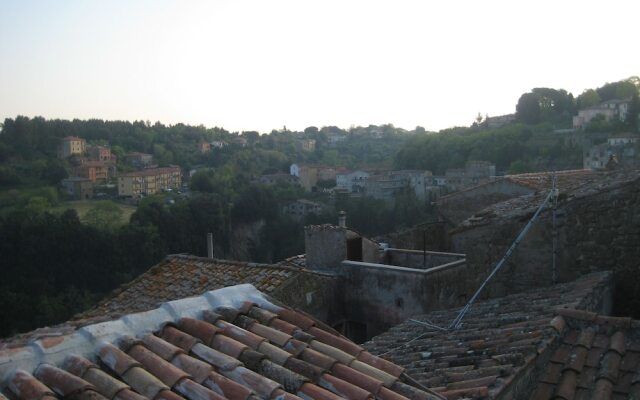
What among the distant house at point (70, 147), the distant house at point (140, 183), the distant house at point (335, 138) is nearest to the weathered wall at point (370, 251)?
the distant house at point (140, 183)

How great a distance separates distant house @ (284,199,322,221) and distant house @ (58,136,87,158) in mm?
41711

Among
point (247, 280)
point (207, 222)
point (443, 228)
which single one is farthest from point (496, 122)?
point (247, 280)

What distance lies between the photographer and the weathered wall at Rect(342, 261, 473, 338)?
34.2 ft

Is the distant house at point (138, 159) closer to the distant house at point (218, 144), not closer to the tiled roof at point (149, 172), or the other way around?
the tiled roof at point (149, 172)

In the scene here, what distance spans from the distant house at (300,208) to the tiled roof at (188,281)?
50.5m

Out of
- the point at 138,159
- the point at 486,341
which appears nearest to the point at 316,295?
the point at 486,341

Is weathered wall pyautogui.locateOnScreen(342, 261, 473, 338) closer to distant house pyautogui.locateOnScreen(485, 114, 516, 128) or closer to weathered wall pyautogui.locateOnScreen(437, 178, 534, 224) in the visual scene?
weathered wall pyautogui.locateOnScreen(437, 178, 534, 224)

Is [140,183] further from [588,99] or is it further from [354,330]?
[354,330]

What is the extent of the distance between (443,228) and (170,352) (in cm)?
1269

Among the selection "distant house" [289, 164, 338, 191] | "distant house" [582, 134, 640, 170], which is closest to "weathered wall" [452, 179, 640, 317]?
"distant house" [582, 134, 640, 170]

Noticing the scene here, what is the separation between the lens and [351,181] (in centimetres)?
8050

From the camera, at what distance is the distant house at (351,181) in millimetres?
76938

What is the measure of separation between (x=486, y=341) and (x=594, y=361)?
2.64 ft

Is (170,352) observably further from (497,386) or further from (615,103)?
(615,103)
